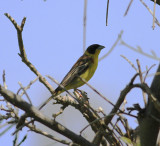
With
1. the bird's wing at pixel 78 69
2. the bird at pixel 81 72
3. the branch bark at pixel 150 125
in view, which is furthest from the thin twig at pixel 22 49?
the bird's wing at pixel 78 69

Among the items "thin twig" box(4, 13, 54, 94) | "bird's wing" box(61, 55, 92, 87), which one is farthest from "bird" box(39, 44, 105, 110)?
"thin twig" box(4, 13, 54, 94)

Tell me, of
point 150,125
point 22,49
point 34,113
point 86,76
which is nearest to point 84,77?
point 86,76

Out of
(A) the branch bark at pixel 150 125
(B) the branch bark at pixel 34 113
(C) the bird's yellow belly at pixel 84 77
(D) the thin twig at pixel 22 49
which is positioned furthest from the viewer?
(C) the bird's yellow belly at pixel 84 77

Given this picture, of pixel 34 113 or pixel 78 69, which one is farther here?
pixel 78 69

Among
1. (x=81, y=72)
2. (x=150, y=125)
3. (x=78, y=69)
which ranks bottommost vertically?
(x=150, y=125)

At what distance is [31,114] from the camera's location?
149 cm

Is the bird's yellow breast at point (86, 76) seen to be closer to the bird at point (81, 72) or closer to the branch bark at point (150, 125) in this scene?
the bird at point (81, 72)

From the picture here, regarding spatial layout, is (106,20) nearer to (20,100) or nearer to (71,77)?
(20,100)

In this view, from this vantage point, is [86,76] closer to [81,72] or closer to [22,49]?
[81,72]

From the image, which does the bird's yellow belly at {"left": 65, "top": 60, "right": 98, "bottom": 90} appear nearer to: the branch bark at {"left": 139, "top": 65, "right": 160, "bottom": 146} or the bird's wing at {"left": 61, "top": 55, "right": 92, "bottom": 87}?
the bird's wing at {"left": 61, "top": 55, "right": 92, "bottom": 87}

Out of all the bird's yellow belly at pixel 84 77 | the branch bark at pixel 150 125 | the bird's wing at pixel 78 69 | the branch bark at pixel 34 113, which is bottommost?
the branch bark at pixel 150 125

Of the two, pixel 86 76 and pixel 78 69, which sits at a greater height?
pixel 78 69

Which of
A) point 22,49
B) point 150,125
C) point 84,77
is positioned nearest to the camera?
point 150,125

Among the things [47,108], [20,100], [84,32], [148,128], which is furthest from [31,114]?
[47,108]
